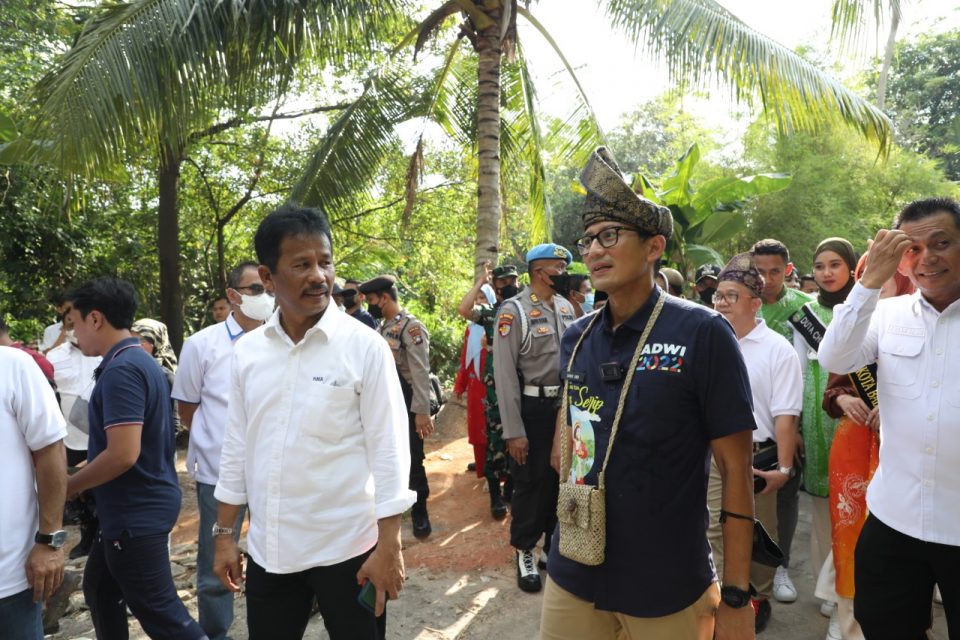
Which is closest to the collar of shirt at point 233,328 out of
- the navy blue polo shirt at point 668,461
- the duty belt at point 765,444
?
the navy blue polo shirt at point 668,461

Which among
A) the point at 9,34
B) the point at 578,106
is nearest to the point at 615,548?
the point at 578,106

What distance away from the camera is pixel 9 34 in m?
9.06

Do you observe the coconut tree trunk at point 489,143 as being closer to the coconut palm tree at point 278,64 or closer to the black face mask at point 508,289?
the coconut palm tree at point 278,64

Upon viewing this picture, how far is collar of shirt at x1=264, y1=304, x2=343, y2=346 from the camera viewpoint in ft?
7.73

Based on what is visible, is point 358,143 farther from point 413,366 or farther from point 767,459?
point 767,459

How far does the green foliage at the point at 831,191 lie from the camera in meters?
14.7

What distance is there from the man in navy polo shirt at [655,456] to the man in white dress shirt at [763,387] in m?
1.58

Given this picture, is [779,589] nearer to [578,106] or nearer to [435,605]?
[435,605]

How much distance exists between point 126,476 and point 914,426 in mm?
3290

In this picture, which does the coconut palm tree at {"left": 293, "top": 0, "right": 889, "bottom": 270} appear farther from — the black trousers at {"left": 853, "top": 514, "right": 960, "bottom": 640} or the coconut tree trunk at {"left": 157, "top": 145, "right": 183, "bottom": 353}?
the black trousers at {"left": 853, "top": 514, "right": 960, "bottom": 640}

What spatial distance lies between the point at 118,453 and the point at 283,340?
1.04 meters

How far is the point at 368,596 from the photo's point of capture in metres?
2.22

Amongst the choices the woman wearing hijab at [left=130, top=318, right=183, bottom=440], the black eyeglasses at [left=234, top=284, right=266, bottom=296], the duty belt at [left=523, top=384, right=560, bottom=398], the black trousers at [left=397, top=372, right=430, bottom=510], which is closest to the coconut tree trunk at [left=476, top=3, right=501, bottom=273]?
the black trousers at [left=397, top=372, right=430, bottom=510]

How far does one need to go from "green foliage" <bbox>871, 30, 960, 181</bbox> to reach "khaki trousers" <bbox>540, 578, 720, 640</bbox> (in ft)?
94.6
